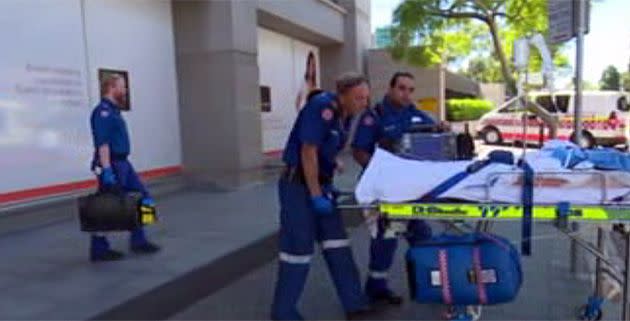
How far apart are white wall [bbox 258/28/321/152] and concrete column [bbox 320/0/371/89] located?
5.48ft

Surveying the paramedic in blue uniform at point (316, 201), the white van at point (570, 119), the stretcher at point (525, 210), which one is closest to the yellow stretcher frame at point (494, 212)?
the stretcher at point (525, 210)

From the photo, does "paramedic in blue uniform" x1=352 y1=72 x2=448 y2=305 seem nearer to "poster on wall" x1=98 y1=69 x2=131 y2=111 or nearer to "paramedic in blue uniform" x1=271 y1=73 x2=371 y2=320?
"paramedic in blue uniform" x1=271 y1=73 x2=371 y2=320

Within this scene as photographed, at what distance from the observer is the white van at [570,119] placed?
20.2m

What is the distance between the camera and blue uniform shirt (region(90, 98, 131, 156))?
557 cm

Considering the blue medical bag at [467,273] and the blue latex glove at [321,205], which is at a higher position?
the blue latex glove at [321,205]

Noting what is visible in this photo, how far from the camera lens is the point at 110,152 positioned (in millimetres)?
5699

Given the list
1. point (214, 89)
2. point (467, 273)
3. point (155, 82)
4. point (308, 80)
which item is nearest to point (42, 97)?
point (155, 82)

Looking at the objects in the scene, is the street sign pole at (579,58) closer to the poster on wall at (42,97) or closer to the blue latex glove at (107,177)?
the blue latex glove at (107,177)

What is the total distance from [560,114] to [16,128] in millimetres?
17670

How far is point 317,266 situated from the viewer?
623 cm

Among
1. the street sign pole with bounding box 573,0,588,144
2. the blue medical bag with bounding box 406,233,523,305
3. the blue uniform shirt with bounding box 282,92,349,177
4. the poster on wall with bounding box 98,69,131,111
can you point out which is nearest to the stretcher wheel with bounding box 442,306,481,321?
the blue medical bag with bounding box 406,233,523,305

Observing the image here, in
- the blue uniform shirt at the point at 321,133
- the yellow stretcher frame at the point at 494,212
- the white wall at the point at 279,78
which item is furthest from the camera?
the white wall at the point at 279,78

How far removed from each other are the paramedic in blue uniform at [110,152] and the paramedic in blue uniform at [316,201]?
65.8 inches

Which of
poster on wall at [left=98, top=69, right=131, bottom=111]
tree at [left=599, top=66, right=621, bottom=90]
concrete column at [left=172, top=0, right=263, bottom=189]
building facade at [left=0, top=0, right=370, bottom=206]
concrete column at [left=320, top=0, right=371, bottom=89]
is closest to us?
building facade at [left=0, top=0, right=370, bottom=206]
